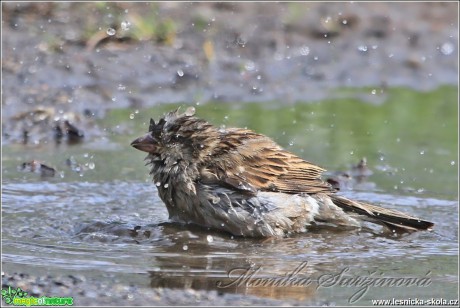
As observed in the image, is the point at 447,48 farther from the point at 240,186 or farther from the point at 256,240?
the point at 256,240

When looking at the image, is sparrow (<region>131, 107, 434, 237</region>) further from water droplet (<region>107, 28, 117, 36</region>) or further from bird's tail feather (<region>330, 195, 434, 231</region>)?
water droplet (<region>107, 28, 117, 36</region>)

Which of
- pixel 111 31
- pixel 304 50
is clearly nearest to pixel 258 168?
pixel 111 31

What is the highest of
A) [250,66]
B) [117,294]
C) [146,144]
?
[250,66]

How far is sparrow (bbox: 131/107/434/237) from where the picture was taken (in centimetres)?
703

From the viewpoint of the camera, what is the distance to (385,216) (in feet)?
24.2

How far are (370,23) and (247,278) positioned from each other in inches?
335

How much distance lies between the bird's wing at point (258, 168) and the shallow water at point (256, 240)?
366 mm

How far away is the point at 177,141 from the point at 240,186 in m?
0.61

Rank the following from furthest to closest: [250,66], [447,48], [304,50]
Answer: [447,48]
[304,50]
[250,66]

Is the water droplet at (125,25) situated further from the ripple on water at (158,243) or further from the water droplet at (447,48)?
the ripple on water at (158,243)

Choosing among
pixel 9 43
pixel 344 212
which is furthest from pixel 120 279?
pixel 9 43

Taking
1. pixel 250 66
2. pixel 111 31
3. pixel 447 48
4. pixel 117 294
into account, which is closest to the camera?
pixel 117 294

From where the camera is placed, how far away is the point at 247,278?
19.3 feet

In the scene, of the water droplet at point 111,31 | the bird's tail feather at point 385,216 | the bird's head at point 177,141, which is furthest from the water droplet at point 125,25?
the bird's tail feather at point 385,216
